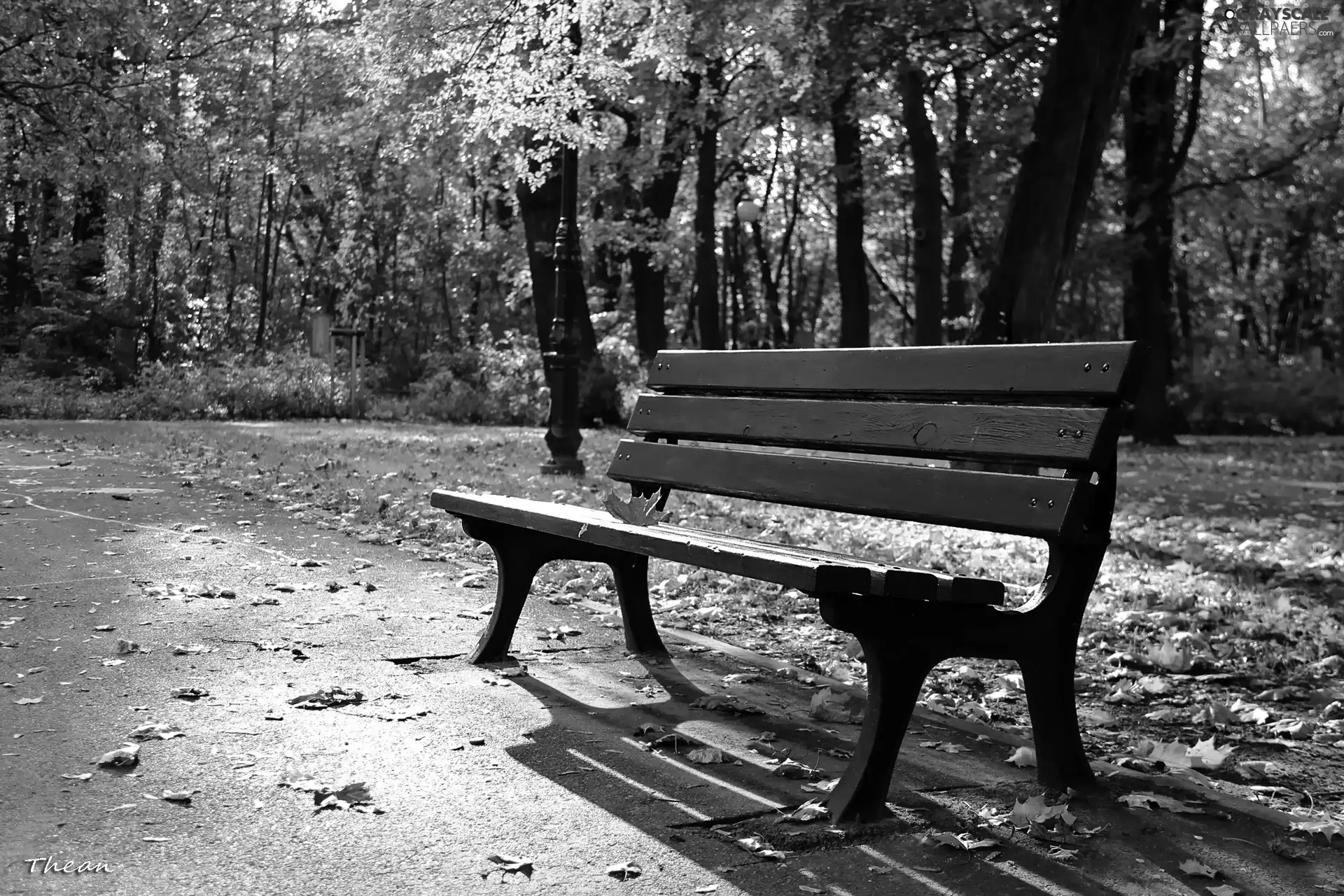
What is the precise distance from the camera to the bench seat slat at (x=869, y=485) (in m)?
3.26

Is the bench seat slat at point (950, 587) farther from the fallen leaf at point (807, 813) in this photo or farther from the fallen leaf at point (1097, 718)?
the fallen leaf at point (1097, 718)

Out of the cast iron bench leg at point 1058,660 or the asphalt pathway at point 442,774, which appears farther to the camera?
the cast iron bench leg at point 1058,660

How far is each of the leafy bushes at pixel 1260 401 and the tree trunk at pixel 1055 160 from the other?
17102 mm

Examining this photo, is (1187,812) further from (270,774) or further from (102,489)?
(102,489)

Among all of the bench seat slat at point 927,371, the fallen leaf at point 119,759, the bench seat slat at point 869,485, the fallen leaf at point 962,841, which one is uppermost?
the bench seat slat at point 927,371

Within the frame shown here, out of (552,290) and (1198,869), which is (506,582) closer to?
(1198,869)

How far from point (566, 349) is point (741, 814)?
9551mm

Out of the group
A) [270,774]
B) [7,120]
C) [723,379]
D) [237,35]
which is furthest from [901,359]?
[237,35]

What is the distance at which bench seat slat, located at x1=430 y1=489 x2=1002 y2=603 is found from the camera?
9.29ft

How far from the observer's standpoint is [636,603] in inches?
193

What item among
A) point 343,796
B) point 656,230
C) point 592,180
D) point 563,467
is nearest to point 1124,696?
point 343,796

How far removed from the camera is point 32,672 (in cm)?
430

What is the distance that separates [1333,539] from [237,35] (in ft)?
72.0

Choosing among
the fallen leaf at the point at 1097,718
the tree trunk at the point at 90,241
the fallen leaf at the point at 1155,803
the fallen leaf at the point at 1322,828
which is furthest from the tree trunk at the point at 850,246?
the fallen leaf at the point at 1322,828
